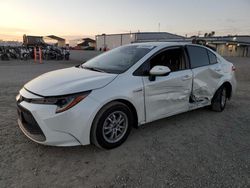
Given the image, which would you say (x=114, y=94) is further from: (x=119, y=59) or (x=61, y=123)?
(x=119, y=59)

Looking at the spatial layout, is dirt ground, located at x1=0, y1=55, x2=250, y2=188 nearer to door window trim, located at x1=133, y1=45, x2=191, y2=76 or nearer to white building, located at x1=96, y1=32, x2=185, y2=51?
door window trim, located at x1=133, y1=45, x2=191, y2=76

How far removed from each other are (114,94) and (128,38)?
5541 centimetres

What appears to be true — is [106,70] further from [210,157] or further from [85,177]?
[210,157]

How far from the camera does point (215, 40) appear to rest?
4716 centimetres

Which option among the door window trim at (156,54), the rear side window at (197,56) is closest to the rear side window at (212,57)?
the rear side window at (197,56)

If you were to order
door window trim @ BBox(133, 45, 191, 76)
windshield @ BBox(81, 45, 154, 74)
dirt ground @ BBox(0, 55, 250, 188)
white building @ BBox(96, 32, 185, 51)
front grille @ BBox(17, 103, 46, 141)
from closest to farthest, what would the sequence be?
dirt ground @ BBox(0, 55, 250, 188)
front grille @ BBox(17, 103, 46, 141)
door window trim @ BBox(133, 45, 191, 76)
windshield @ BBox(81, 45, 154, 74)
white building @ BBox(96, 32, 185, 51)

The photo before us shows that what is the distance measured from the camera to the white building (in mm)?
53125

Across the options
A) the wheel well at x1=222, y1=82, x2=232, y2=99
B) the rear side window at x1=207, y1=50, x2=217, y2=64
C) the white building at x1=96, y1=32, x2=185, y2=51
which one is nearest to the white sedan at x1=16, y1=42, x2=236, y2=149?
the rear side window at x1=207, y1=50, x2=217, y2=64

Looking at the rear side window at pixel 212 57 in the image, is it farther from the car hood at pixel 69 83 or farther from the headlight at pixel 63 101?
the headlight at pixel 63 101

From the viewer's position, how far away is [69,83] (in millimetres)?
3119

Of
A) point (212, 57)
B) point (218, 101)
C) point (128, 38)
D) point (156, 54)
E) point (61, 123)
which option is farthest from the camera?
point (128, 38)

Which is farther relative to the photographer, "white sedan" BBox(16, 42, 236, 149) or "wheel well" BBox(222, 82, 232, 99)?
"wheel well" BBox(222, 82, 232, 99)

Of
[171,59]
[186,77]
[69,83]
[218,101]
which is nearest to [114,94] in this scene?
[69,83]

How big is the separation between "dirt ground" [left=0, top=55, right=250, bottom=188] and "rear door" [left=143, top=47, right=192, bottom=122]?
41cm
